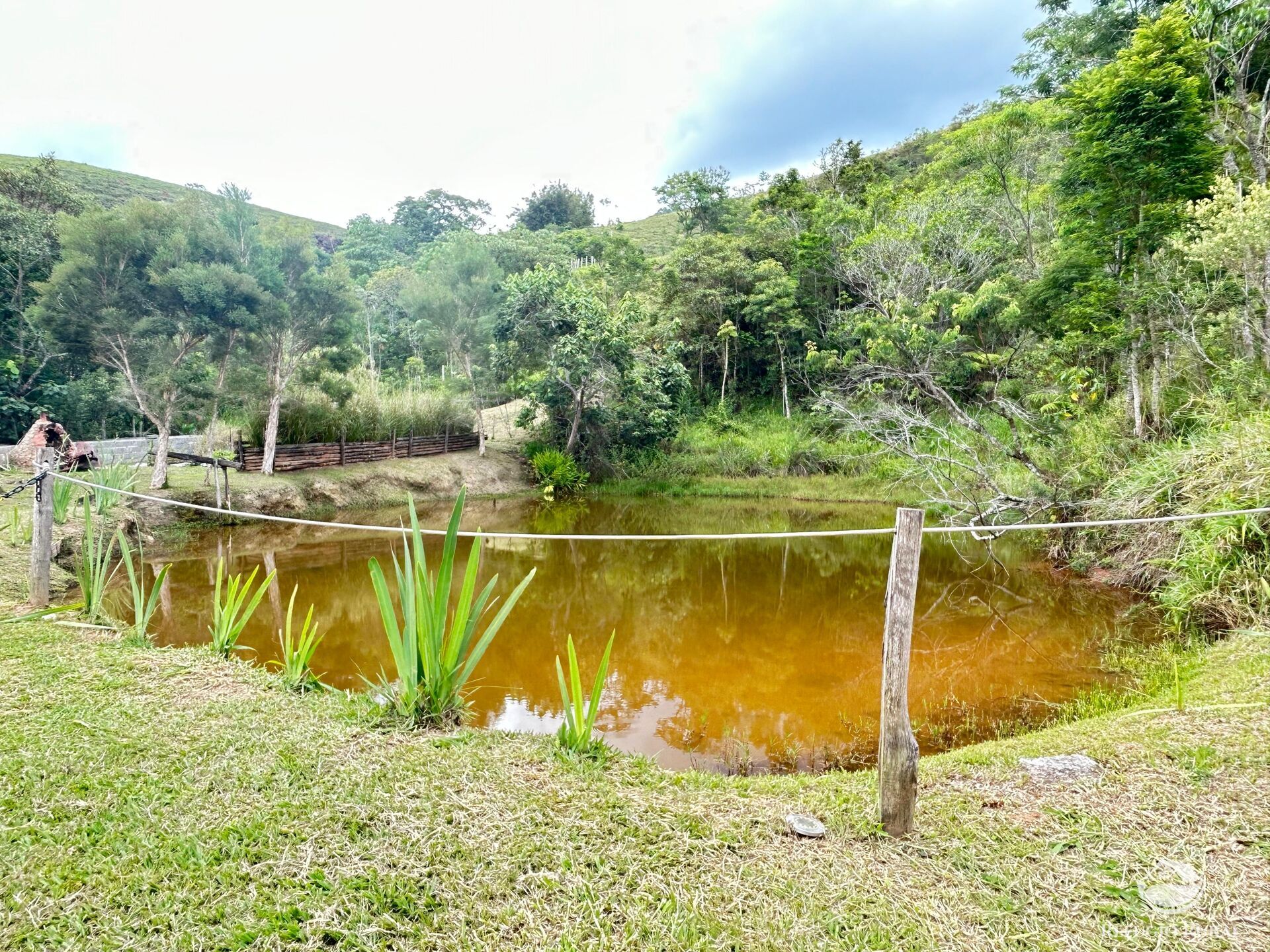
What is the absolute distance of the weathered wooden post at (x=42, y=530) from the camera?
3.31 metres

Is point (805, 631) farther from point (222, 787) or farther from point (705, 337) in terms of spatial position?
point (705, 337)

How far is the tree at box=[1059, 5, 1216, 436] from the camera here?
5102 millimetres

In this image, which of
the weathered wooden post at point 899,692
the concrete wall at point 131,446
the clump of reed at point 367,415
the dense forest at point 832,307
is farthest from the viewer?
the clump of reed at point 367,415

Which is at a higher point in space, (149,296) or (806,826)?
(149,296)

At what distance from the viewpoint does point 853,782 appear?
7.30 feet

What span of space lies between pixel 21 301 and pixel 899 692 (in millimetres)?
14872

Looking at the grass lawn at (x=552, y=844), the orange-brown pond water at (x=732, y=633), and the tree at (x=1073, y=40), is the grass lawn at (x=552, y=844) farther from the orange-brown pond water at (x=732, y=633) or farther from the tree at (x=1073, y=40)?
the tree at (x=1073, y=40)

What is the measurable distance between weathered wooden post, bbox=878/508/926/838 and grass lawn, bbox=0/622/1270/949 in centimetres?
9

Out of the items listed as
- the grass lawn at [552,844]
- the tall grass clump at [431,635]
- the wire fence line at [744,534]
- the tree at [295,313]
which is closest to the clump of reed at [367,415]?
the tree at [295,313]

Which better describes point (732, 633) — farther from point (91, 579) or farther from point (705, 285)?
point (705, 285)

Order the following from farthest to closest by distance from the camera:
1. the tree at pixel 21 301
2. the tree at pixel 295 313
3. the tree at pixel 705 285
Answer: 1. the tree at pixel 705 285
2. the tree at pixel 21 301
3. the tree at pixel 295 313

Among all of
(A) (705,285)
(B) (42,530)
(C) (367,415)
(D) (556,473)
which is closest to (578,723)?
(B) (42,530)

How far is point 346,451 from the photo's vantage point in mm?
11086

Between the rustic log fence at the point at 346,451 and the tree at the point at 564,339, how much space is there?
7.36 feet
